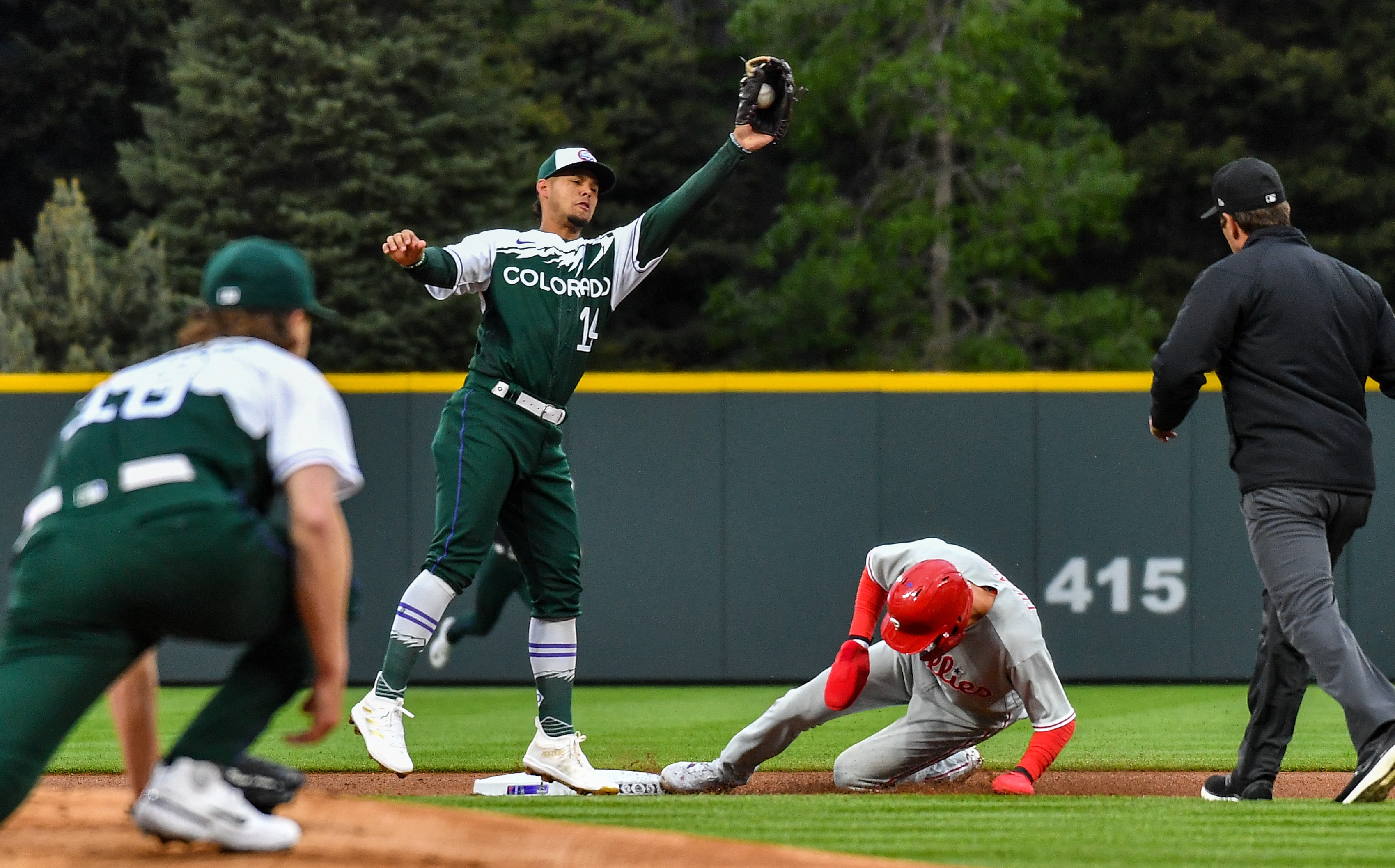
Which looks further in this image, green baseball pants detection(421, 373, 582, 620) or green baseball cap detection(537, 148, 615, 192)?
green baseball cap detection(537, 148, 615, 192)

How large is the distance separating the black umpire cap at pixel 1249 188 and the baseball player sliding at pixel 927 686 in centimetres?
141

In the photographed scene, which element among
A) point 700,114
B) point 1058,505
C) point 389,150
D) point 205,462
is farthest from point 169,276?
point 205,462

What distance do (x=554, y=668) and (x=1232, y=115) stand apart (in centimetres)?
2758

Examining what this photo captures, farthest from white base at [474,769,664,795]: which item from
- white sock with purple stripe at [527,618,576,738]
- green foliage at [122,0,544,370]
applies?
green foliage at [122,0,544,370]

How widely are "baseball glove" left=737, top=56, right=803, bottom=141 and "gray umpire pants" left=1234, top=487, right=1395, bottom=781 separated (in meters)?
2.04

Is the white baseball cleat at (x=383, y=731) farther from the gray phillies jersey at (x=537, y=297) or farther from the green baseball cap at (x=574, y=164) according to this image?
the green baseball cap at (x=574, y=164)

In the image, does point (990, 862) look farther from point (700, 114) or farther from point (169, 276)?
point (700, 114)

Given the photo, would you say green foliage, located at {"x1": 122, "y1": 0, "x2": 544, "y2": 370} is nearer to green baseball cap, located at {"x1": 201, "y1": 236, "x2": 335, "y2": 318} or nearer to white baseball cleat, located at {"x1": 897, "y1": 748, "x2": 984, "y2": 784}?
white baseball cleat, located at {"x1": 897, "y1": 748, "x2": 984, "y2": 784}

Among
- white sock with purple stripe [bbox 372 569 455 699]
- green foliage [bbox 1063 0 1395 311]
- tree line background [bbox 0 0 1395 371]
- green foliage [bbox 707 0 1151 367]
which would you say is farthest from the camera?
green foliage [bbox 1063 0 1395 311]

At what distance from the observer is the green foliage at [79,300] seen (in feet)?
78.0

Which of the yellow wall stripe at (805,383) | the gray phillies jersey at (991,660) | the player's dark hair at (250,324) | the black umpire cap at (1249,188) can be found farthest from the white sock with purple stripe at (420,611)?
the yellow wall stripe at (805,383)

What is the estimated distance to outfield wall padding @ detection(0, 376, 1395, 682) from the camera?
34.7 ft

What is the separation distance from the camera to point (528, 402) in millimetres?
5742

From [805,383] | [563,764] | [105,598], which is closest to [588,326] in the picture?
[563,764]
